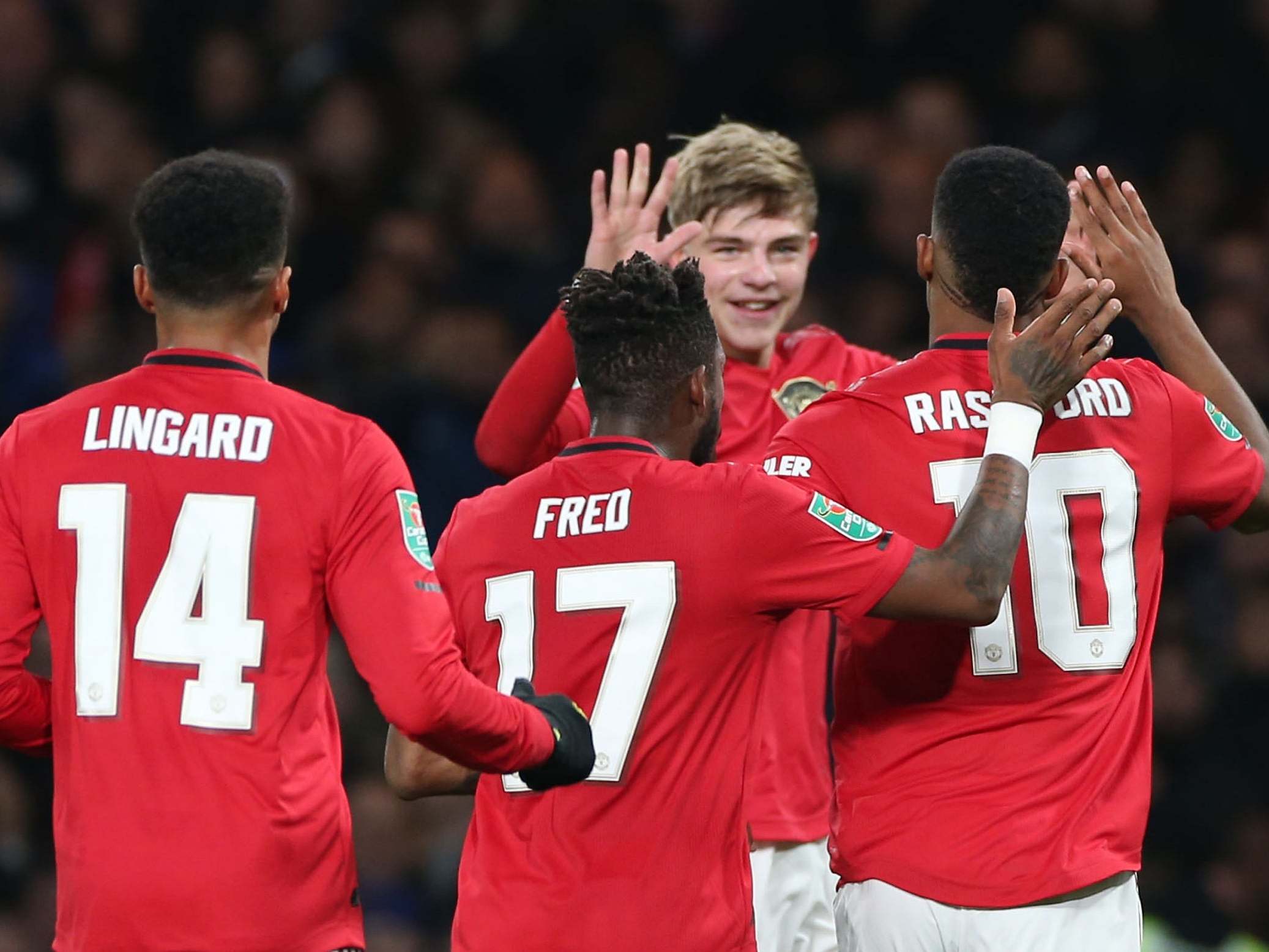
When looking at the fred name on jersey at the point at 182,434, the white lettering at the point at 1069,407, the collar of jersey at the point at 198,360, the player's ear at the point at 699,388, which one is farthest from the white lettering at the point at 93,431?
the white lettering at the point at 1069,407

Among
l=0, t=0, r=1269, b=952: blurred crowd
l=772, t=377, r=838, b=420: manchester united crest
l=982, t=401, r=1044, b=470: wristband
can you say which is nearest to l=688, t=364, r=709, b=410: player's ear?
l=982, t=401, r=1044, b=470: wristband

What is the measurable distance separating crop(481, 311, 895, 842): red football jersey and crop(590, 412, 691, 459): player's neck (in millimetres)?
900

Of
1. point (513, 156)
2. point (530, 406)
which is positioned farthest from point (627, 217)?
point (513, 156)

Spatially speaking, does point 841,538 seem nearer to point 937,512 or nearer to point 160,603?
point 937,512

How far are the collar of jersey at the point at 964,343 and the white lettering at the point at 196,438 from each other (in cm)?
138

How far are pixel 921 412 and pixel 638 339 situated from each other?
1.89 feet

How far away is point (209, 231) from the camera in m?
3.11

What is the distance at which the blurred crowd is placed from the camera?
6.89 meters

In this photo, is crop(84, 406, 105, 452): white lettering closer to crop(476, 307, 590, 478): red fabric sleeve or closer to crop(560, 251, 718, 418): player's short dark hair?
crop(560, 251, 718, 418): player's short dark hair

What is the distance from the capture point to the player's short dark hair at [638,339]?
129 inches

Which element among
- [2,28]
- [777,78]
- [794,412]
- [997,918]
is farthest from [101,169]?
[997,918]

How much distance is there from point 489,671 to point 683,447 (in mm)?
529

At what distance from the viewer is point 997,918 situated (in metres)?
3.36

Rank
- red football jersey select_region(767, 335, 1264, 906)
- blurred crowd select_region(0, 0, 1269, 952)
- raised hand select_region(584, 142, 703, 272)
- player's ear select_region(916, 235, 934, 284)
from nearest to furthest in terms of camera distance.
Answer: red football jersey select_region(767, 335, 1264, 906) → player's ear select_region(916, 235, 934, 284) → raised hand select_region(584, 142, 703, 272) → blurred crowd select_region(0, 0, 1269, 952)
